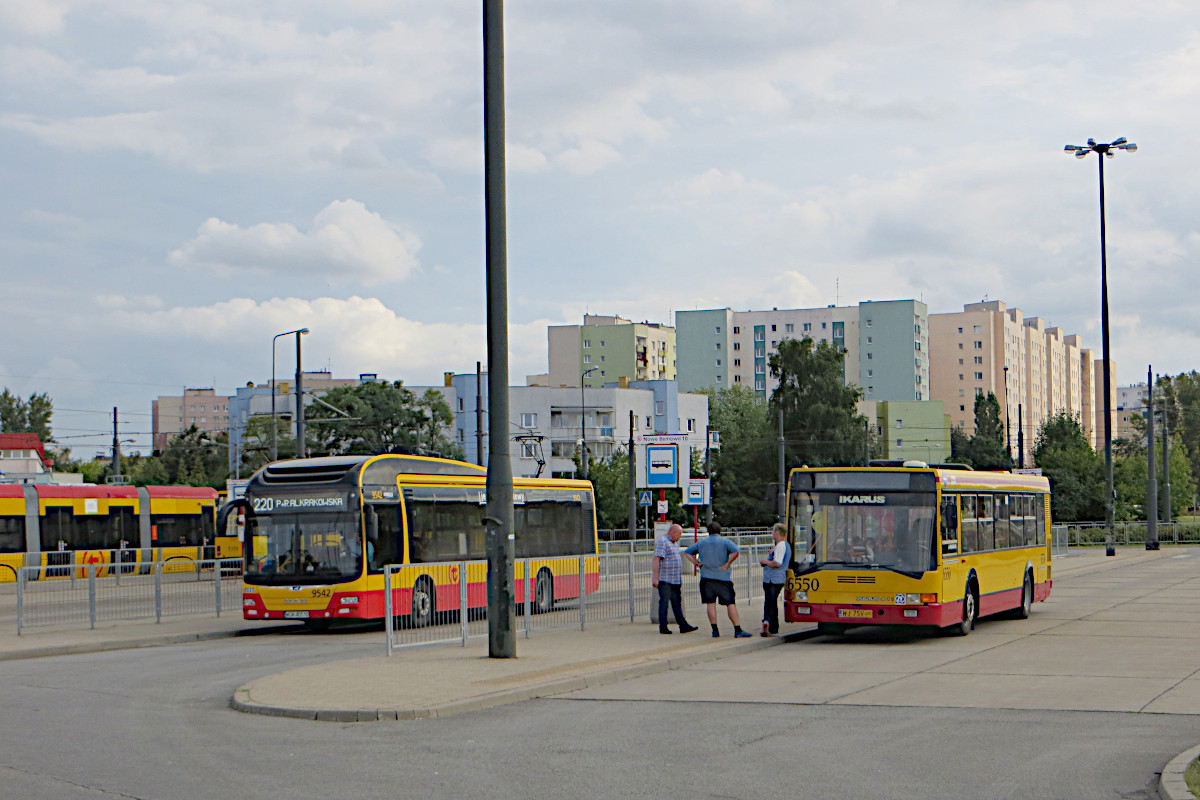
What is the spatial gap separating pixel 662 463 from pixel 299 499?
710cm

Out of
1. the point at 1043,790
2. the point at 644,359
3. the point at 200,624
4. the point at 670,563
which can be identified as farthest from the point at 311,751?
the point at 644,359

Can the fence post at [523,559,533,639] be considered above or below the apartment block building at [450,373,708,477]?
below

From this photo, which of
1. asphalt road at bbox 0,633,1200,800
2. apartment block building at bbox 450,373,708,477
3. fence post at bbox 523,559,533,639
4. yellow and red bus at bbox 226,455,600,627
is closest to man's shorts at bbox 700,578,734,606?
fence post at bbox 523,559,533,639

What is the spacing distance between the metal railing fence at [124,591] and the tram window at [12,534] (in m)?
16.6

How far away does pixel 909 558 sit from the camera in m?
18.3

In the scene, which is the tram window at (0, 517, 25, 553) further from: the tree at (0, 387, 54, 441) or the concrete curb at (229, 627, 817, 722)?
the tree at (0, 387, 54, 441)

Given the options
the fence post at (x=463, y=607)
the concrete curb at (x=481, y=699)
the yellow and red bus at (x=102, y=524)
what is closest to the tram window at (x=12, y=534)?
the yellow and red bus at (x=102, y=524)

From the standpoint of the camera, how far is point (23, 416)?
463ft

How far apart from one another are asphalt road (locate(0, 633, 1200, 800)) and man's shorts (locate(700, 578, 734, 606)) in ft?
19.3

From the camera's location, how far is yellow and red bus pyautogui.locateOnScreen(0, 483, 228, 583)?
4022cm

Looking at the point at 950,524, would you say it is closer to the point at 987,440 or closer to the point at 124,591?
the point at 124,591

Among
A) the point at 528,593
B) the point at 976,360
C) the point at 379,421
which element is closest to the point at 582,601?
the point at 528,593

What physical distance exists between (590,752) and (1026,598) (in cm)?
1534

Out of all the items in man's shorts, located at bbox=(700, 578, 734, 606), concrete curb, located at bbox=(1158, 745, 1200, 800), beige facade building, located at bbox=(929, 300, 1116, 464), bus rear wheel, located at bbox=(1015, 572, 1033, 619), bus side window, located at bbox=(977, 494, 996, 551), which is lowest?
bus rear wheel, located at bbox=(1015, 572, 1033, 619)
